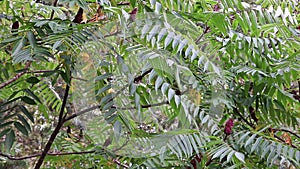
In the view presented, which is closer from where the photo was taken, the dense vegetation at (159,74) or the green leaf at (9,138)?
the dense vegetation at (159,74)

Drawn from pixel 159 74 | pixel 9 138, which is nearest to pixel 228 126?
pixel 159 74

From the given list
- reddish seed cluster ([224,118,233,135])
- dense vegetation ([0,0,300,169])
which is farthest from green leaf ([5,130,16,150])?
reddish seed cluster ([224,118,233,135])

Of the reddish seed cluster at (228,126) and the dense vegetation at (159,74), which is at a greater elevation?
the dense vegetation at (159,74)

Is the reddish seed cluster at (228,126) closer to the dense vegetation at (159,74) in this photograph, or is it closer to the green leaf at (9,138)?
the dense vegetation at (159,74)

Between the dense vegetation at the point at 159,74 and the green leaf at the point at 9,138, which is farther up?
the dense vegetation at the point at 159,74

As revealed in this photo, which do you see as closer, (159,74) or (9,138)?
(159,74)

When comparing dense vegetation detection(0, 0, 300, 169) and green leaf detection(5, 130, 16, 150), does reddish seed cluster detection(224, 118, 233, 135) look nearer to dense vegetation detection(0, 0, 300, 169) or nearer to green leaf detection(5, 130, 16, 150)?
dense vegetation detection(0, 0, 300, 169)

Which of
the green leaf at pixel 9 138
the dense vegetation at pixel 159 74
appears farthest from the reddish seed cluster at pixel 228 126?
the green leaf at pixel 9 138

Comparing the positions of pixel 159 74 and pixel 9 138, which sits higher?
pixel 159 74

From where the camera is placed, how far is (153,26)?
717mm

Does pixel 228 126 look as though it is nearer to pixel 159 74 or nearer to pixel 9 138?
pixel 159 74

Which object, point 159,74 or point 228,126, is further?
point 228,126

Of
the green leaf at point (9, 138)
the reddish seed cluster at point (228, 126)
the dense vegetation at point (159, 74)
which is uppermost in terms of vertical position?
the dense vegetation at point (159, 74)

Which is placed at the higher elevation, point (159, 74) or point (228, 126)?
point (159, 74)
